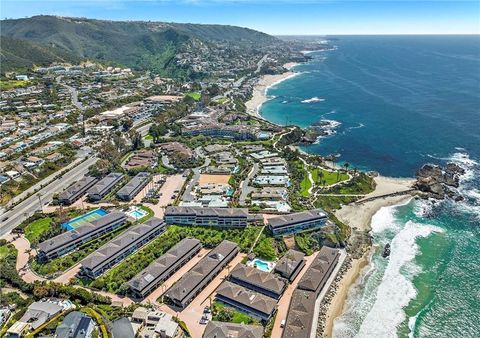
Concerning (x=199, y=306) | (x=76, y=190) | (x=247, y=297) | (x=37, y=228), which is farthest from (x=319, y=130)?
(x=37, y=228)

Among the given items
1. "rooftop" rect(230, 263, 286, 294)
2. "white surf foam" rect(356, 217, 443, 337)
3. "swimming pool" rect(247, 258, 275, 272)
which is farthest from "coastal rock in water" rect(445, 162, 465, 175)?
"rooftop" rect(230, 263, 286, 294)

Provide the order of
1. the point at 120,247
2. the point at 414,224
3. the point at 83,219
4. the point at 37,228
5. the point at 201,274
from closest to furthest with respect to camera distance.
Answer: the point at 201,274, the point at 120,247, the point at 37,228, the point at 83,219, the point at 414,224

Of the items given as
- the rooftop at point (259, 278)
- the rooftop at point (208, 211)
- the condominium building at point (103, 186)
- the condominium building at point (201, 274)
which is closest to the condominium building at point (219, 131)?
the condominium building at point (103, 186)

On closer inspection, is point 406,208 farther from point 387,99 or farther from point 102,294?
point 387,99

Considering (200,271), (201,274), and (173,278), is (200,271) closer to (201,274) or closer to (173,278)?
(201,274)

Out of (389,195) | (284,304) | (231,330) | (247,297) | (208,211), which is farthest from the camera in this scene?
(389,195)

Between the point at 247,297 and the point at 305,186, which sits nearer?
the point at 247,297

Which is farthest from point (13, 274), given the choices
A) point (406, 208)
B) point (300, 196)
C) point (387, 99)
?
point (387, 99)
